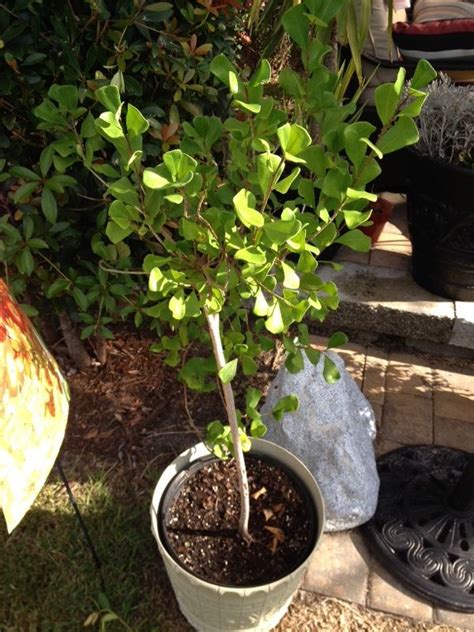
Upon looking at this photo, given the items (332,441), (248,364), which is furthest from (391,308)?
(248,364)

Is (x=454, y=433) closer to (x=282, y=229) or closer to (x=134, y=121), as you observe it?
(x=282, y=229)

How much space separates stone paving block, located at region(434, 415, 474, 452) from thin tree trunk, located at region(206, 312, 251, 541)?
44.4 inches

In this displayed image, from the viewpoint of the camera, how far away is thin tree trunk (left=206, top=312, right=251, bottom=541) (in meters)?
1.35

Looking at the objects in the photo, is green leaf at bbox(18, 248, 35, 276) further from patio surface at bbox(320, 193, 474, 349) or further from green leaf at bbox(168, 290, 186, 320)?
patio surface at bbox(320, 193, 474, 349)

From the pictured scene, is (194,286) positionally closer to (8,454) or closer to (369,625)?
(8,454)

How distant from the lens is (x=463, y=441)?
246 centimetres

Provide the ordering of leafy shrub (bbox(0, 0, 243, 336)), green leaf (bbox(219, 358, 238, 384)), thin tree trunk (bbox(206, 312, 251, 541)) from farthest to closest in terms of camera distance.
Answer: leafy shrub (bbox(0, 0, 243, 336)) < thin tree trunk (bbox(206, 312, 251, 541)) < green leaf (bbox(219, 358, 238, 384))

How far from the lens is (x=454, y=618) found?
1.89m

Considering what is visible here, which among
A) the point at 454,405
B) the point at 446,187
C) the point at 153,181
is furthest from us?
the point at 454,405

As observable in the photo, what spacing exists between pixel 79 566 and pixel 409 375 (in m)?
1.70

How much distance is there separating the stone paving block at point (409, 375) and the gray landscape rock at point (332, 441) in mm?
442

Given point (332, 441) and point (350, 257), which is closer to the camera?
point (332, 441)

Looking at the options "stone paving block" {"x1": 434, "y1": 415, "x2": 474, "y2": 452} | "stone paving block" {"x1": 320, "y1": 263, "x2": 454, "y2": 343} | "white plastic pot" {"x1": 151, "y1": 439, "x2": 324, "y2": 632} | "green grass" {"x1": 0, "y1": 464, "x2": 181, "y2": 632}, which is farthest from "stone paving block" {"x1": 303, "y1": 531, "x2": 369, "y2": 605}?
"stone paving block" {"x1": 320, "y1": 263, "x2": 454, "y2": 343}

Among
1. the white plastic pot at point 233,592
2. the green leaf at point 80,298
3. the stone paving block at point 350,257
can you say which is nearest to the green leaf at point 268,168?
the white plastic pot at point 233,592
